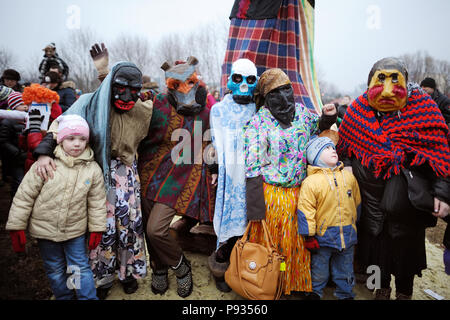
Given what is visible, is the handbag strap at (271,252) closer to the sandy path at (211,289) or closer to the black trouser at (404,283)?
the sandy path at (211,289)

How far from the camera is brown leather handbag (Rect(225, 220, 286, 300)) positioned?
2314mm

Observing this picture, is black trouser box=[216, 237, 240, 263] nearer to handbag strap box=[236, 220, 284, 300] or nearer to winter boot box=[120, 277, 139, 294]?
handbag strap box=[236, 220, 284, 300]

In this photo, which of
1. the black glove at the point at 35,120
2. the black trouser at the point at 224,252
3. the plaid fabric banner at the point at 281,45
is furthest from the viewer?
the plaid fabric banner at the point at 281,45

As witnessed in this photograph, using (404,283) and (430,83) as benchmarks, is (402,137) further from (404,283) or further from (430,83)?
(430,83)

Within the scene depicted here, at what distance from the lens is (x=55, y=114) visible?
2932mm

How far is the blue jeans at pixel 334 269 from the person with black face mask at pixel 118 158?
171 centimetres

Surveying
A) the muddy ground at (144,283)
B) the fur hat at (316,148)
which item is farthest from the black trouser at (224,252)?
the fur hat at (316,148)

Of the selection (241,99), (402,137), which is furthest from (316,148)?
Result: (241,99)

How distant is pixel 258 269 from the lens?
2359 mm

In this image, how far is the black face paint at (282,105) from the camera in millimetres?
2477

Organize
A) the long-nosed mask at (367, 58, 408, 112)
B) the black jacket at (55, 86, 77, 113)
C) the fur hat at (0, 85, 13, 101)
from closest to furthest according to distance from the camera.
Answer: the long-nosed mask at (367, 58, 408, 112) < the fur hat at (0, 85, 13, 101) < the black jacket at (55, 86, 77, 113)

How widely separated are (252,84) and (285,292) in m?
2.08

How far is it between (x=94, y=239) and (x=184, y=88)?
1616 millimetres

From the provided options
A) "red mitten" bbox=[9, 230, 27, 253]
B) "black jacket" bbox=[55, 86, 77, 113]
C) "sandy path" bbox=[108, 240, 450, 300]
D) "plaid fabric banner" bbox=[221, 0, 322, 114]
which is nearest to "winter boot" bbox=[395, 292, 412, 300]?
"sandy path" bbox=[108, 240, 450, 300]
